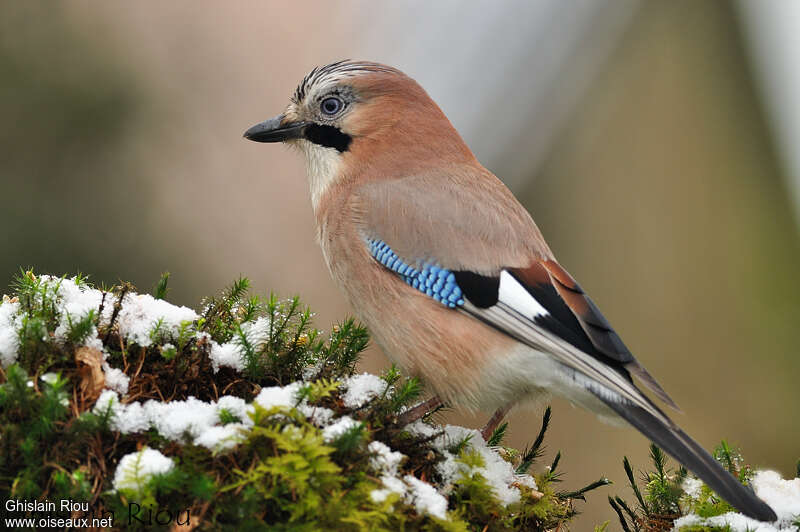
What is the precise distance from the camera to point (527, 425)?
6.76 metres

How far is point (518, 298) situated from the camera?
304 centimetres

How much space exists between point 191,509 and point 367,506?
1.45ft

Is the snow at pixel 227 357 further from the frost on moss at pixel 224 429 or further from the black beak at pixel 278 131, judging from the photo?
the black beak at pixel 278 131

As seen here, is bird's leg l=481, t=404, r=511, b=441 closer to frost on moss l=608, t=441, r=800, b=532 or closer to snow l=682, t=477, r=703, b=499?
frost on moss l=608, t=441, r=800, b=532

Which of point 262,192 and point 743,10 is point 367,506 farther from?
point 743,10

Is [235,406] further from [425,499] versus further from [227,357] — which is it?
[425,499]

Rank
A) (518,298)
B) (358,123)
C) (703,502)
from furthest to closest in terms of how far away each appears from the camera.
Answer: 1. (358,123)
2. (518,298)
3. (703,502)

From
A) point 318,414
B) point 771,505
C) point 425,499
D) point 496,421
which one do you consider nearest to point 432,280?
point 496,421

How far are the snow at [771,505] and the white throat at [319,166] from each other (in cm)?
214

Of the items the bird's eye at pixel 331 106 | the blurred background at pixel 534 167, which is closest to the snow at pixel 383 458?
the bird's eye at pixel 331 106

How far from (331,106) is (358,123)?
0.17 meters

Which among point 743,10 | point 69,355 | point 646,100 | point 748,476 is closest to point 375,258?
point 69,355

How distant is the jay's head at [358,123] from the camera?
3781 millimetres

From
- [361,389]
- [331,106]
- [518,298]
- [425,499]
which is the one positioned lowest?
[425,499]
